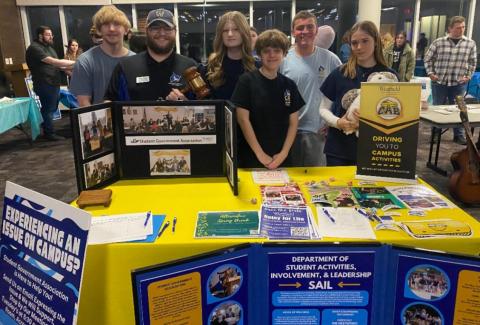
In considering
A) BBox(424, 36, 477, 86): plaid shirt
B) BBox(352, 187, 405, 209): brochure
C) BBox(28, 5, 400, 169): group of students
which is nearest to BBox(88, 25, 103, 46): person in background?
BBox(28, 5, 400, 169): group of students

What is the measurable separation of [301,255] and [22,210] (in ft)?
2.63

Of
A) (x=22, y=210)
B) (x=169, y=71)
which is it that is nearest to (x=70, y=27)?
(x=169, y=71)

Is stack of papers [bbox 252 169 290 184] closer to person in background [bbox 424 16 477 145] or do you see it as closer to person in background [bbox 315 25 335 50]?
person in background [bbox 315 25 335 50]

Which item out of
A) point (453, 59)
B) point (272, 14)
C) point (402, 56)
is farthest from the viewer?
point (272, 14)

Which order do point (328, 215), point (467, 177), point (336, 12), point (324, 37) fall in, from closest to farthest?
point (328, 215) → point (324, 37) → point (467, 177) → point (336, 12)

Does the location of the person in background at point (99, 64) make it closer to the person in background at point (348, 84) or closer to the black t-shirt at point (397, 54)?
the person in background at point (348, 84)

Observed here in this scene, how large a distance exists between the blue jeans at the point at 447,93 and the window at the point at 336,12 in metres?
2.71

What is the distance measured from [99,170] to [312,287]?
3.27 feet

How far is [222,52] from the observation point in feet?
7.25

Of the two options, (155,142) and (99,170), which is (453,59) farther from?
(99,170)

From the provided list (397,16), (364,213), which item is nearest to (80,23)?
(397,16)

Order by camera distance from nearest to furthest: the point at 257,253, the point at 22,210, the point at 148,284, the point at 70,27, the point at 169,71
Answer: the point at 148,284 → the point at 257,253 → the point at 22,210 → the point at 169,71 → the point at 70,27

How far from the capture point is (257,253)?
1.11 metres

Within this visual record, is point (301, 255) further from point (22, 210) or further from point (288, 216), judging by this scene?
point (22, 210)
